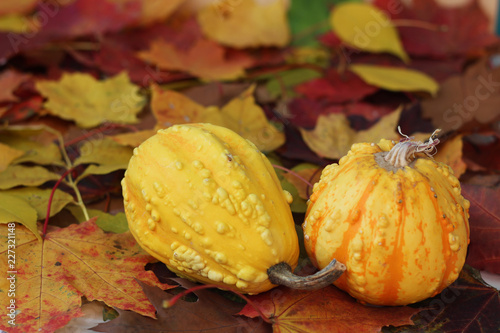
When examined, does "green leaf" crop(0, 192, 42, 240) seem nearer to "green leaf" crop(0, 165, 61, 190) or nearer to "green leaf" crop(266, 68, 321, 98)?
"green leaf" crop(0, 165, 61, 190)

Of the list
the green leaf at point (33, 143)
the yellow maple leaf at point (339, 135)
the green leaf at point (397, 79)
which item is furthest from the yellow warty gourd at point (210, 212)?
the green leaf at point (397, 79)

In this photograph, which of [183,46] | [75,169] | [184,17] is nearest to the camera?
[75,169]

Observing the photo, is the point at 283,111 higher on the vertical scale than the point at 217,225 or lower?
lower

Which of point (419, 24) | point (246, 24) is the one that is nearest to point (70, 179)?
point (246, 24)

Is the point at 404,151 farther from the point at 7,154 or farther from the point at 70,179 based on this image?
the point at 7,154

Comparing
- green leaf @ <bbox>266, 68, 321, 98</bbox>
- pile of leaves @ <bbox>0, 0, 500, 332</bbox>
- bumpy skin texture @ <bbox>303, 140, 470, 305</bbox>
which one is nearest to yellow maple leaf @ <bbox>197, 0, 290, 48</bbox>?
pile of leaves @ <bbox>0, 0, 500, 332</bbox>

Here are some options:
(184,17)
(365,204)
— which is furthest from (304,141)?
(184,17)

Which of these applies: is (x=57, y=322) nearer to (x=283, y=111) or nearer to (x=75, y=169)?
(x=75, y=169)
